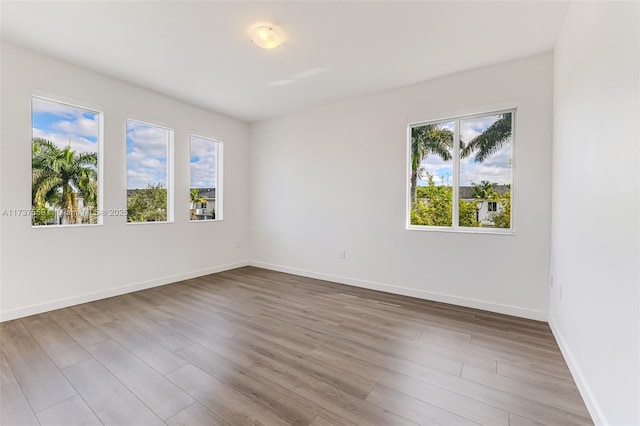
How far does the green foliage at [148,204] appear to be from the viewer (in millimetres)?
3792

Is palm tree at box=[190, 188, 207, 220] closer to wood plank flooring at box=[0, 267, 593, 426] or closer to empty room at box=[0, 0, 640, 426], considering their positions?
empty room at box=[0, 0, 640, 426]

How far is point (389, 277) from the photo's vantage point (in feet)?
12.5

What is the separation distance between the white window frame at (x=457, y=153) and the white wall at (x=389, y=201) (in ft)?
0.19

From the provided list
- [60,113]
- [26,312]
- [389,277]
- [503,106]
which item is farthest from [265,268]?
[503,106]

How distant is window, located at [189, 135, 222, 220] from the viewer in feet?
15.1

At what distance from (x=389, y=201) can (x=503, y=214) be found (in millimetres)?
1330

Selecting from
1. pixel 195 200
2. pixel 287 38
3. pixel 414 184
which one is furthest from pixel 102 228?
pixel 414 184

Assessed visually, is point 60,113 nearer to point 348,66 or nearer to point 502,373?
point 348,66

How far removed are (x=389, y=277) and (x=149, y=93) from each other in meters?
4.29

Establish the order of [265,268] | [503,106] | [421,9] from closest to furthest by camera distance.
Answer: [421,9], [503,106], [265,268]

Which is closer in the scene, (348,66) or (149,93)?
(348,66)

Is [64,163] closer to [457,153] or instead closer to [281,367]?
[281,367]

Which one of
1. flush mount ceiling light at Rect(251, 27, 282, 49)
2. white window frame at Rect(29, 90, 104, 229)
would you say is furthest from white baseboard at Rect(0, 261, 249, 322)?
flush mount ceiling light at Rect(251, 27, 282, 49)

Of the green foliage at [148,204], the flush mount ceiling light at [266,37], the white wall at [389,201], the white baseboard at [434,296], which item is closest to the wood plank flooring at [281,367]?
the white baseboard at [434,296]
